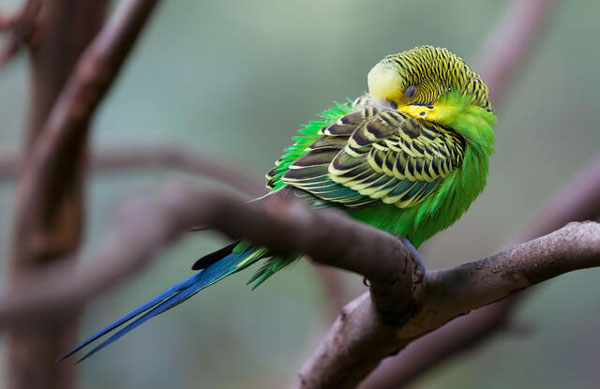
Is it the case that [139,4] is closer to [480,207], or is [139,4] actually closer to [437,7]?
[437,7]

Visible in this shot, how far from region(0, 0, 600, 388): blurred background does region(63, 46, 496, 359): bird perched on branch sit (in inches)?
70.7

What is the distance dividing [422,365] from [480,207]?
171cm

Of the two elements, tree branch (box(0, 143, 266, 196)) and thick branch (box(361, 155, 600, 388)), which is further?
tree branch (box(0, 143, 266, 196))

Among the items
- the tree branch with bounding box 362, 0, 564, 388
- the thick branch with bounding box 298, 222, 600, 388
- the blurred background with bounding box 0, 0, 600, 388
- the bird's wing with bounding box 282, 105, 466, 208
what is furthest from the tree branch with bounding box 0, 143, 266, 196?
the thick branch with bounding box 298, 222, 600, 388

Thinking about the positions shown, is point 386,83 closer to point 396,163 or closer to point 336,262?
point 396,163

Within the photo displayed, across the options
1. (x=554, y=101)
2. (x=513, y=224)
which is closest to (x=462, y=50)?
(x=554, y=101)

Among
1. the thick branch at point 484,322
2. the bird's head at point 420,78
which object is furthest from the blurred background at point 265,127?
the bird's head at point 420,78

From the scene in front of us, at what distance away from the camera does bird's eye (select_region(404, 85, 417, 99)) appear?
1.58 meters

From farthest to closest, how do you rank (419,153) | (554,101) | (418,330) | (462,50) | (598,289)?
(554,101) → (462,50) → (598,289) → (419,153) → (418,330)

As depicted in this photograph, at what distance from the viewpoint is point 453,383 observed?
12.6 feet

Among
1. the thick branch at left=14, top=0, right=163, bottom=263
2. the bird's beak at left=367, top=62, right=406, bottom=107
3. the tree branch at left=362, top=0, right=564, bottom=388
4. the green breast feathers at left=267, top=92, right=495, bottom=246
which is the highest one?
the thick branch at left=14, top=0, right=163, bottom=263

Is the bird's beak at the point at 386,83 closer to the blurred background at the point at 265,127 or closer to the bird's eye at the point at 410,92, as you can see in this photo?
the bird's eye at the point at 410,92

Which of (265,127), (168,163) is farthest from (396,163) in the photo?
(265,127)

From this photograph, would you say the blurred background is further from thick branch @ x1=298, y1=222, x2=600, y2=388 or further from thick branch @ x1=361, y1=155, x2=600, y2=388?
thick branch @ x1=298, y1=222, x2=600, y2=388
